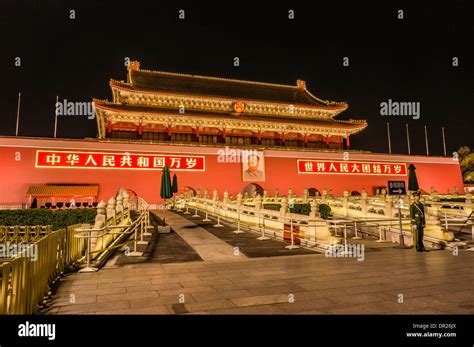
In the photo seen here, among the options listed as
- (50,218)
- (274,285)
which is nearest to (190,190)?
(50,218)

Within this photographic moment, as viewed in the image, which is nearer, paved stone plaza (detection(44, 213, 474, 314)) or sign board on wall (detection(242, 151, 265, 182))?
paved stone plaza (detection(44, 213, 474, 314))

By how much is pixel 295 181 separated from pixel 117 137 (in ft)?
55.8

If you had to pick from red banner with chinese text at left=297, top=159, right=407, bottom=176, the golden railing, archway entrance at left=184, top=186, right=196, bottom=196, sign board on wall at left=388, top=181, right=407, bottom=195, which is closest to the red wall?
archway entrance at left=184, top=186, right=196, bottom=196

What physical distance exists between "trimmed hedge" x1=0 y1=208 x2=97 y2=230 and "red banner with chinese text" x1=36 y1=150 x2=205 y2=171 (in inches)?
319

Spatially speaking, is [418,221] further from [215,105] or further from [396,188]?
[215,105]

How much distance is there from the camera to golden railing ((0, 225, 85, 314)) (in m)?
3.29

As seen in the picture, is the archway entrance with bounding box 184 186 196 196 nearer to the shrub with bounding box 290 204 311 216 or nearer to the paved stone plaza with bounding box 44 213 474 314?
the shrub with bounding box 290 204 311 216

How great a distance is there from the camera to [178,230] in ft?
42.0

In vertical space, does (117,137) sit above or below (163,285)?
above

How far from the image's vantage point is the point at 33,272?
4.09m

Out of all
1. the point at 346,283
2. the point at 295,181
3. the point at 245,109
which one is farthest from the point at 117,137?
the point at 346,283

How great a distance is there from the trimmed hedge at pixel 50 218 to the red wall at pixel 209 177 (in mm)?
7465

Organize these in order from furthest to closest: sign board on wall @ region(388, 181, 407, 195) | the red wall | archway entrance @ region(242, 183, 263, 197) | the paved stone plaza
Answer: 1. archway entrance @ region(242, 183, 263, 197)
2. the red wall
3. sign board on wall @ region(388, 181, 407, 195)
4. the paved stone plaza
